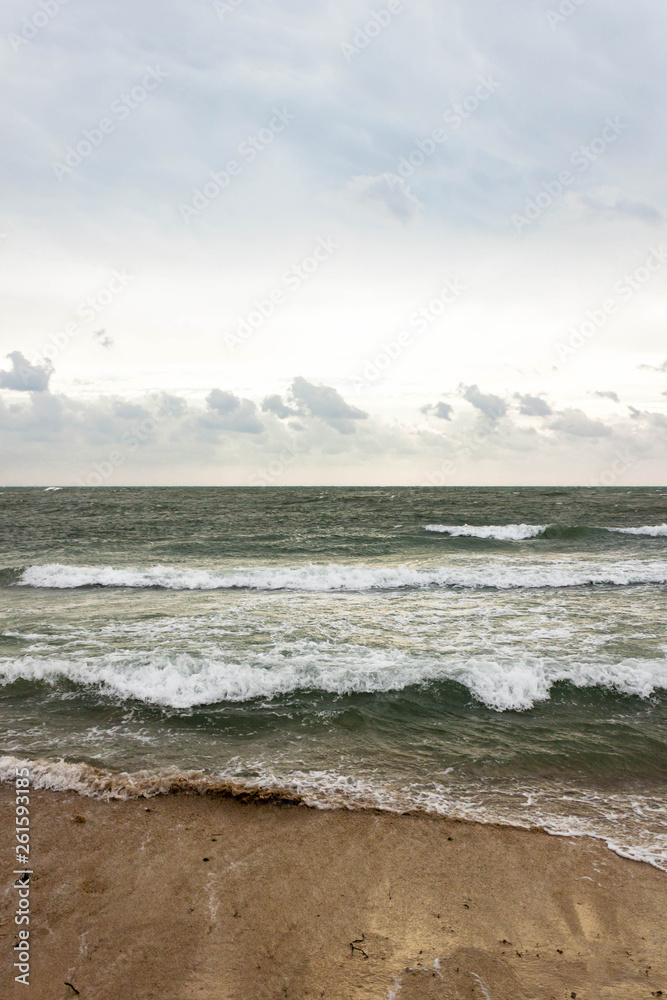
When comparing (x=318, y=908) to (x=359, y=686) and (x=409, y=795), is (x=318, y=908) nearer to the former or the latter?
(x=409, y=795)

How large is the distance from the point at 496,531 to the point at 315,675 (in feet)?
77.4

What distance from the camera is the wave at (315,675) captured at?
8453 mm

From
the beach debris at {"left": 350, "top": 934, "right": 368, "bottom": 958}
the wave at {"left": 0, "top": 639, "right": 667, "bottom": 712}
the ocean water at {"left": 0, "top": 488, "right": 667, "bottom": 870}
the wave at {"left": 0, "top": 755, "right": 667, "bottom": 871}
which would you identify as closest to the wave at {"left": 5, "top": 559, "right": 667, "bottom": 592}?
the ocean water at {"left": 0, "top": 488, "right": 667, "bottom": 870}

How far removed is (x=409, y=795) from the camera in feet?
18.9

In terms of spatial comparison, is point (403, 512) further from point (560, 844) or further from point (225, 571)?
point (560, 844)

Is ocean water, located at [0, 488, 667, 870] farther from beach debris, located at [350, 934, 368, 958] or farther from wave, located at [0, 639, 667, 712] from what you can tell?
beach debris, located at [350, 934, 368, 958]

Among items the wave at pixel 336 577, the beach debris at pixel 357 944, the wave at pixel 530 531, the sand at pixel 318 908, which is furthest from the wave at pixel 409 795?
the wave at pixel 530 531

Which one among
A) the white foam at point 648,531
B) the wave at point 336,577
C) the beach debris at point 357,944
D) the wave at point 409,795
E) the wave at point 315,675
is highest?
the white foam at point 648,531

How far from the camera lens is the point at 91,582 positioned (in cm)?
1759

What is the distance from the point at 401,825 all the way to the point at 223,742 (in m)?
2.88

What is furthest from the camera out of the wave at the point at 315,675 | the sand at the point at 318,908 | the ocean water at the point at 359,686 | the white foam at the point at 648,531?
the white foam at the point at 648,531

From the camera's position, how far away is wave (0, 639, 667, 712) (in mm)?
8453

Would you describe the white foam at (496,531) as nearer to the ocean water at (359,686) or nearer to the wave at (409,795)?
the ocean water at (359,686)

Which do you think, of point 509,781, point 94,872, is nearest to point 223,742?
point 94,872
